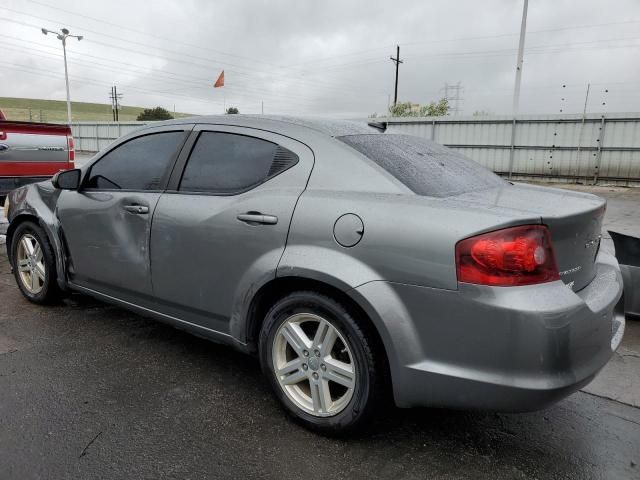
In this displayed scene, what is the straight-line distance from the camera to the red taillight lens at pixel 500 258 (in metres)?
1.95

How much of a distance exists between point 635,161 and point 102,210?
17005mm

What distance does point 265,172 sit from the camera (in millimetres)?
2648

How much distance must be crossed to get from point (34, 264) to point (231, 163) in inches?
90.8

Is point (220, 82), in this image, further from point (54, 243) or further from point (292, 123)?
point (292, 123)

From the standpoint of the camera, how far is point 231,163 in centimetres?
280

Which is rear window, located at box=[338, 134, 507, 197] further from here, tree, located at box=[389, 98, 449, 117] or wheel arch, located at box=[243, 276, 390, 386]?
tree, located at box=[389, 98, 449, 117]

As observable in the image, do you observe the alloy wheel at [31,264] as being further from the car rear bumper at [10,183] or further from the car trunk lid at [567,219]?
the car trunk lid at [567,219]

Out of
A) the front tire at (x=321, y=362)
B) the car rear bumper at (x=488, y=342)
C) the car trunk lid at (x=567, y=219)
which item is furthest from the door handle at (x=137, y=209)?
the car trunk lid at (x=567, y=219)

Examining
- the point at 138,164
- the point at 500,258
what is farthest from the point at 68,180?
the point at 500,258

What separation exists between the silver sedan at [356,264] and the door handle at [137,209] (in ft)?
0.04

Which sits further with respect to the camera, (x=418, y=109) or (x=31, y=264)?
(x=418, y=109)

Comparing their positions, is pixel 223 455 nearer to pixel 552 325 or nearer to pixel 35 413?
pixel 35 413

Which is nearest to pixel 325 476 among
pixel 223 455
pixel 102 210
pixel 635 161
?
pixel 223 455

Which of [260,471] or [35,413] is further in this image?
[35,413]
